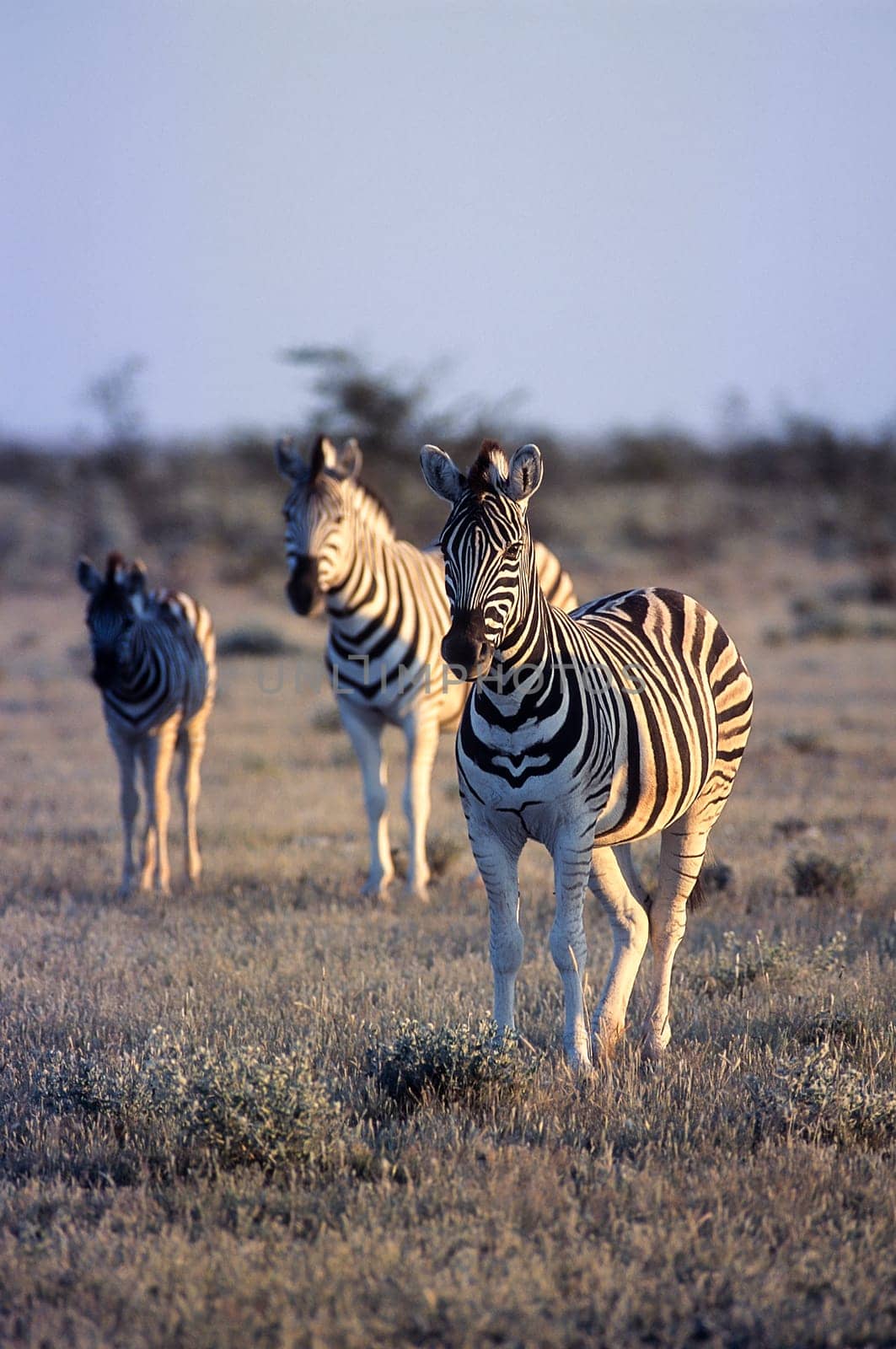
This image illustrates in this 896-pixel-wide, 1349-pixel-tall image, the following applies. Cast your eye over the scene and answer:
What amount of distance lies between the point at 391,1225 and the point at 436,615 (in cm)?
626

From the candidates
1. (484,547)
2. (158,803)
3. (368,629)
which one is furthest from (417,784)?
Result: (484,547)

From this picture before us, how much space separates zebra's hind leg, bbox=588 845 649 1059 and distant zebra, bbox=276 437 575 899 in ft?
10.9

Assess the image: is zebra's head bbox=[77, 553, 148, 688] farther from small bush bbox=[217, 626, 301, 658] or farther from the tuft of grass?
small bush bbox=[217, 626, 301, 658]

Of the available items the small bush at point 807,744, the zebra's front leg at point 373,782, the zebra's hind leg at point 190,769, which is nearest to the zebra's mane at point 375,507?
the zebra's front leg at point 373,782

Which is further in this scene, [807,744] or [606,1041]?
[807,744]

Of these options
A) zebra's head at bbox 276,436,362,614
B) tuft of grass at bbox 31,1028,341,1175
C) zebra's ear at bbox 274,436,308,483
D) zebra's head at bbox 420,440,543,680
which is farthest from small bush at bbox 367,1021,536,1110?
zebra's ear at bbox 274,436,308,483

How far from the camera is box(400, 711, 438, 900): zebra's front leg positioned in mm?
9008

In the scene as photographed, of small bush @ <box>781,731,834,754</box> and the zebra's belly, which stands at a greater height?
the zebra's belly

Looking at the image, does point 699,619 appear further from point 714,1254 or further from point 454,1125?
point 714,1254

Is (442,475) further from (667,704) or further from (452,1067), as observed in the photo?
(452,1067)

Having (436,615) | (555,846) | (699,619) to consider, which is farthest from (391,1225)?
(436,615)

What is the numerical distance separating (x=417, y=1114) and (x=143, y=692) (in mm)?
5157

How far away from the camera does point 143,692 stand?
912cm

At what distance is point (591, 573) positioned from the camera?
3638cm
